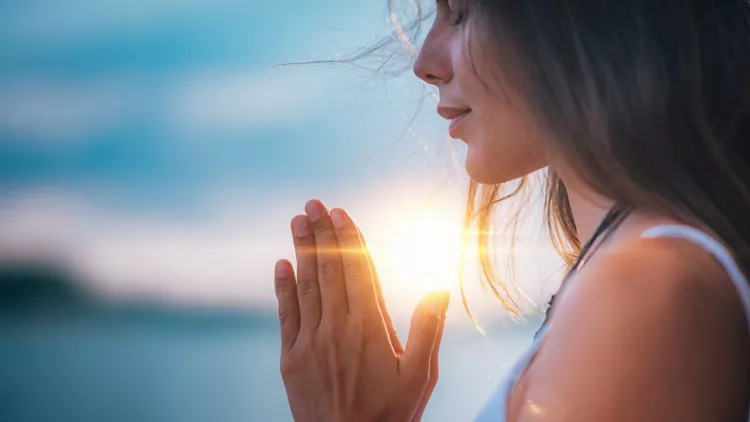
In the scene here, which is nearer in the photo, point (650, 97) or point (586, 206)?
point (650, 97)

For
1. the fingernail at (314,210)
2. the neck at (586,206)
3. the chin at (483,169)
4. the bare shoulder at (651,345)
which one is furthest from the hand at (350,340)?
the bare shoulder at (651,345)

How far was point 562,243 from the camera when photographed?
2.99 m

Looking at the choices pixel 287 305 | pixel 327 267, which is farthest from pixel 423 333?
pixel 287 305

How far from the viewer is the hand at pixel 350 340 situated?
2.44m

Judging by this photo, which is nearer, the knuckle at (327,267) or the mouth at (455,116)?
the mouth at (455,116)

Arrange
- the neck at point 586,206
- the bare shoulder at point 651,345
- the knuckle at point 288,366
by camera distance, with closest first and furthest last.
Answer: the bare shoulder at point 651,345 → the neck at point 586,206 → the knuckle at point 288,366

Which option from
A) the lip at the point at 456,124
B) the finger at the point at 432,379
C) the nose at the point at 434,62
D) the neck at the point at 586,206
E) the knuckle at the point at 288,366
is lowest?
the finger at the point at 432,379

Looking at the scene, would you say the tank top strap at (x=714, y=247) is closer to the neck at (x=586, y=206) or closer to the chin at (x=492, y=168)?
the neck at (x=586, y=206)

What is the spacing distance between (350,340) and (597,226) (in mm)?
825

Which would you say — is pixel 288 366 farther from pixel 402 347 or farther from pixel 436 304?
pixel 436 304

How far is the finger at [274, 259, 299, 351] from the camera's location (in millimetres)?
2562

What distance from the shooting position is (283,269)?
2598mm

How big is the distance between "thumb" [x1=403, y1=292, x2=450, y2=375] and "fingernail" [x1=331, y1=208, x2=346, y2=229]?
0.33m

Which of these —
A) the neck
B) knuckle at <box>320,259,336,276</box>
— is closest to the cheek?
the neck
